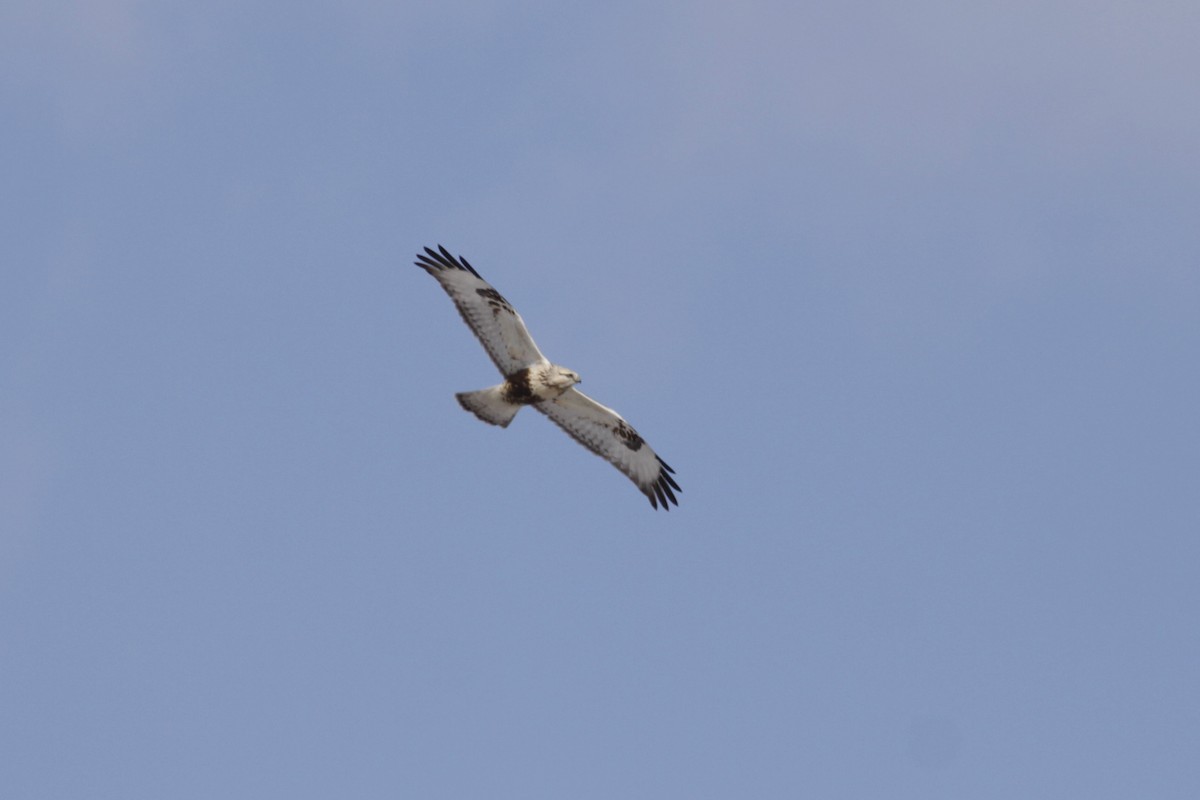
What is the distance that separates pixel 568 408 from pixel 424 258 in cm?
239

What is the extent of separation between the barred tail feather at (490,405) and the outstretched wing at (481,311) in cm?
29

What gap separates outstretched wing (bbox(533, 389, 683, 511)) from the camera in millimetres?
20969

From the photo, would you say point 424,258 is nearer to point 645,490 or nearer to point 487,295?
point 487,295

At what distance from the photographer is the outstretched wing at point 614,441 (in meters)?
21.0

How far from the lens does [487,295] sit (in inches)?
784

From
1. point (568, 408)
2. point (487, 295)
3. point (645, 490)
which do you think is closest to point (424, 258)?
point (487, 295)

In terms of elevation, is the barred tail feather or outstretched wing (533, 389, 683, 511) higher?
outstretched wing (533, 389, 683, 511)

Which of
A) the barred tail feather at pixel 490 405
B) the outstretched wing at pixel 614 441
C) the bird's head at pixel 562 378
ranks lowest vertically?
the barred tail feather at pixel 490 405

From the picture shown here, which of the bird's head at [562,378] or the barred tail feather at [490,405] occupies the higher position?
the bird's head at [562,378]

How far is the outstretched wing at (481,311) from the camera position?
784 inches

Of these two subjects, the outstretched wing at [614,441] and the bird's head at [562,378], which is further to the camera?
the outstretched wing at [614,441]

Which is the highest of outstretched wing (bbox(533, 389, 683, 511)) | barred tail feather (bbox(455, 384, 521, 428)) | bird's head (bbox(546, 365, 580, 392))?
outstretched wing (bbox(533, 389, 683, 511))

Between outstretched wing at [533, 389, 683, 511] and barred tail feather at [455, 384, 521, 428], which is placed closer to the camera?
barred tail feather at [455, 384, 521, 428]

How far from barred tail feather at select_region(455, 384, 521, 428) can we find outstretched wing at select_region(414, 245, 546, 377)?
0.29 metres
